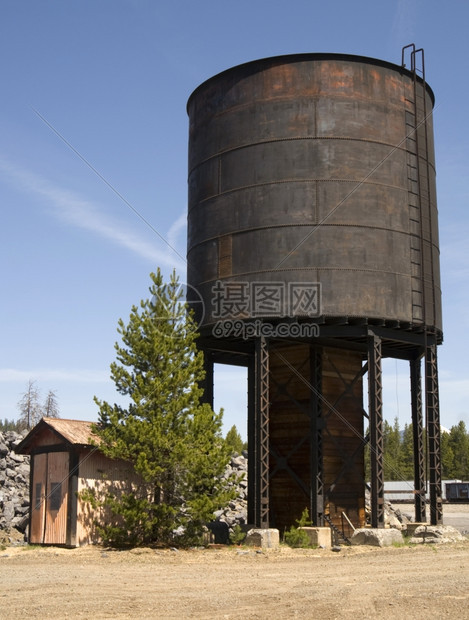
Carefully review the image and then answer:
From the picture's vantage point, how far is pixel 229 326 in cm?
2470

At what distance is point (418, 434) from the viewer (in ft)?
88.0

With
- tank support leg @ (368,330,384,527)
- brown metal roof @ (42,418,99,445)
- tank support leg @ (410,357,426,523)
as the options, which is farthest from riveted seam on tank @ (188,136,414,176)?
brown metal roof @ (42,418,99,445)

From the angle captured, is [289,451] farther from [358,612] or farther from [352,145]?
[358,612]

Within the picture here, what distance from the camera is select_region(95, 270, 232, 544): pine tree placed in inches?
858

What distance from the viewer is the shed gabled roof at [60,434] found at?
76.1 ft

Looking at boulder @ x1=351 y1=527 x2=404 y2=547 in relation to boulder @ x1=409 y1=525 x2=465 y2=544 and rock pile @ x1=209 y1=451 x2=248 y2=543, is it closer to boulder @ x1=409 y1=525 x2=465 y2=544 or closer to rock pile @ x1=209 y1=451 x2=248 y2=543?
boulder @ x1=409 y1=525 x2=465 y2=544

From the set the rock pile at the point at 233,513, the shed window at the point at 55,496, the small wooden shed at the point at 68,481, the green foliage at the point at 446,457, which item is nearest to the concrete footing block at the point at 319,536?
the rock pile at the point at 233,513

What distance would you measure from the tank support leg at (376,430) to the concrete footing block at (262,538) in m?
3.14

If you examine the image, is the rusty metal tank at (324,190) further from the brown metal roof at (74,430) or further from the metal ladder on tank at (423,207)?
the brown metal roof at (74,430)

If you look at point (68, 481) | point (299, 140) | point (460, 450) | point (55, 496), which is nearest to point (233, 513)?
point (55, 496)

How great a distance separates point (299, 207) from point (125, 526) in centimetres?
1119

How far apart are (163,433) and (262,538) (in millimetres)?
4297

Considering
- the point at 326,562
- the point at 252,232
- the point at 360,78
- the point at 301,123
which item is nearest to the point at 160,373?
the point at 252,232

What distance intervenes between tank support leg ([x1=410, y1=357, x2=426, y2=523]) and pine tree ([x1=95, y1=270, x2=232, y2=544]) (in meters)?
7.65
